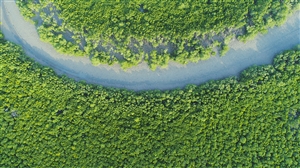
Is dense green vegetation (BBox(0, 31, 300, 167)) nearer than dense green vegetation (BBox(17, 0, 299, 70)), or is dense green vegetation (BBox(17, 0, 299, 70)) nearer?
dense green vegetation (BBox(0, 31, 300, 167))

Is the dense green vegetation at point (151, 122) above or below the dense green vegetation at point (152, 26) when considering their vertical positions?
below

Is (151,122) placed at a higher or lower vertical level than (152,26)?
lower

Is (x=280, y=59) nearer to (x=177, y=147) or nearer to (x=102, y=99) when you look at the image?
(x=177, y=147)

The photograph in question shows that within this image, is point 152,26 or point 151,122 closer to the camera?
point 151,122

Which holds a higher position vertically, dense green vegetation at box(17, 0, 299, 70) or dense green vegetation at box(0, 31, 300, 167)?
dense green vegetation at box(17, 0, 299, 70)

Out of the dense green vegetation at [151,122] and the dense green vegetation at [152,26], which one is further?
the dense green vegetation at [152,26]
